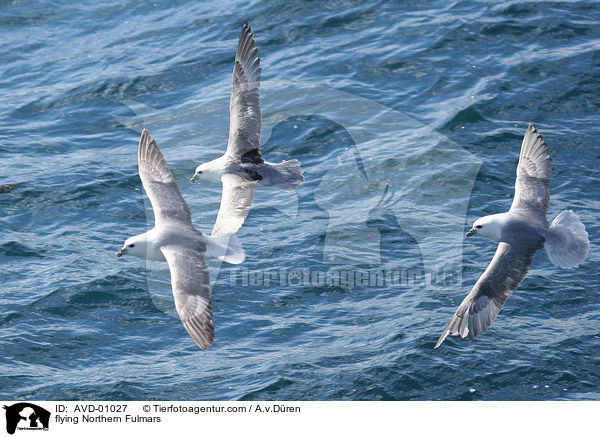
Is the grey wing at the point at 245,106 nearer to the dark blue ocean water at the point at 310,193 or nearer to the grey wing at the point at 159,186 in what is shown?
the grey wing at the point at 159,186

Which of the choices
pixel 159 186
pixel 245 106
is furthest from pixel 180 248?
pixel 245 106

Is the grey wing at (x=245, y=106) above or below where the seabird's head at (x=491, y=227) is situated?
above

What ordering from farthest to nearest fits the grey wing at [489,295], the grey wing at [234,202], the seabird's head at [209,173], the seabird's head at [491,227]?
the seabird's head at [209,173], the grey wing at [234,202], the seabird's head at [491,227], the grey wing at [489,295]

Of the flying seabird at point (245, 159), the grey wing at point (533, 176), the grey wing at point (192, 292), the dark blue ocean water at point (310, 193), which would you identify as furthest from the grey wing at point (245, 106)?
the grey wing at point (533, 176)

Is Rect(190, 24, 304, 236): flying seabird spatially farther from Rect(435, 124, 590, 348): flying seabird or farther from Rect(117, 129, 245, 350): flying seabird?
Rect(435, 124, 590, 348): flying seabird

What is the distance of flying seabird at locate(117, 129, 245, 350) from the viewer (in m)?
9.30

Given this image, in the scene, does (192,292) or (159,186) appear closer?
(192,292)

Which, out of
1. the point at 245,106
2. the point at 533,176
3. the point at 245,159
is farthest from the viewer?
the point at 245,106

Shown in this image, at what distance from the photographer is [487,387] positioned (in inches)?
424

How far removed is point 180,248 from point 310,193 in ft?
16.7

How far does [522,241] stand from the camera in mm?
10531

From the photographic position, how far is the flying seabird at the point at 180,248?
930cm

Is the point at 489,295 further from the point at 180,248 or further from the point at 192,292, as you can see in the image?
the point at 180,248
